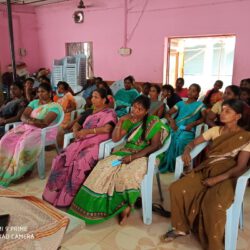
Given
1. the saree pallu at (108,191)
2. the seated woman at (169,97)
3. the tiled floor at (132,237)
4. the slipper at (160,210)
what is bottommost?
the tiled floor at (132,237)

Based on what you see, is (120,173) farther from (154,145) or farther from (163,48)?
(163,48)

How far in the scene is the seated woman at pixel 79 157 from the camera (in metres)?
2.12

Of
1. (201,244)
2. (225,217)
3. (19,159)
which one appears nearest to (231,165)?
(225,217)

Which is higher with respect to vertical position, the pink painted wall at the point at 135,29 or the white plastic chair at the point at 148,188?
the pink painted wall at the point at 135,29

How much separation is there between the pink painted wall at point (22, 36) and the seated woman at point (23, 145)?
15.1 ft

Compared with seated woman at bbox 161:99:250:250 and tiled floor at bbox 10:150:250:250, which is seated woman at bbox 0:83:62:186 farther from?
seated woman at bbox 161:99:250:250

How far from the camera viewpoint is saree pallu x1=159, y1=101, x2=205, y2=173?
283 centimetres

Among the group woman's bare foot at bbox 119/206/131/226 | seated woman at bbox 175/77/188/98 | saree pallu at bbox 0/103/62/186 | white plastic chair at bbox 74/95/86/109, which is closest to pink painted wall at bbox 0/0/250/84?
seated woman at bbox 175/77/188/98

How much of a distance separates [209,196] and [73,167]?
108 cm

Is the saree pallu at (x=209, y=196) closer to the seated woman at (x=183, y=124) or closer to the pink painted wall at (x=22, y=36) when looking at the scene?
the seated woman at (x=183, y=124)

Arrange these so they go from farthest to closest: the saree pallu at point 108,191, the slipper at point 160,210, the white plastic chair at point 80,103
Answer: the white plastic chair at point 80,103 < the slipper at point 160,210 < the saree pallu at point 108,191

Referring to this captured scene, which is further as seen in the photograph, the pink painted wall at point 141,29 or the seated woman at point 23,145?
the pink painted wall at point 141,29

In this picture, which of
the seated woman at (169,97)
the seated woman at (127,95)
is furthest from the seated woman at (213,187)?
the seated woman at (127,95)

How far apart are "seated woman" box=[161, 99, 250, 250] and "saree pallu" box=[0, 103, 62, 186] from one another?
154 centimetres
